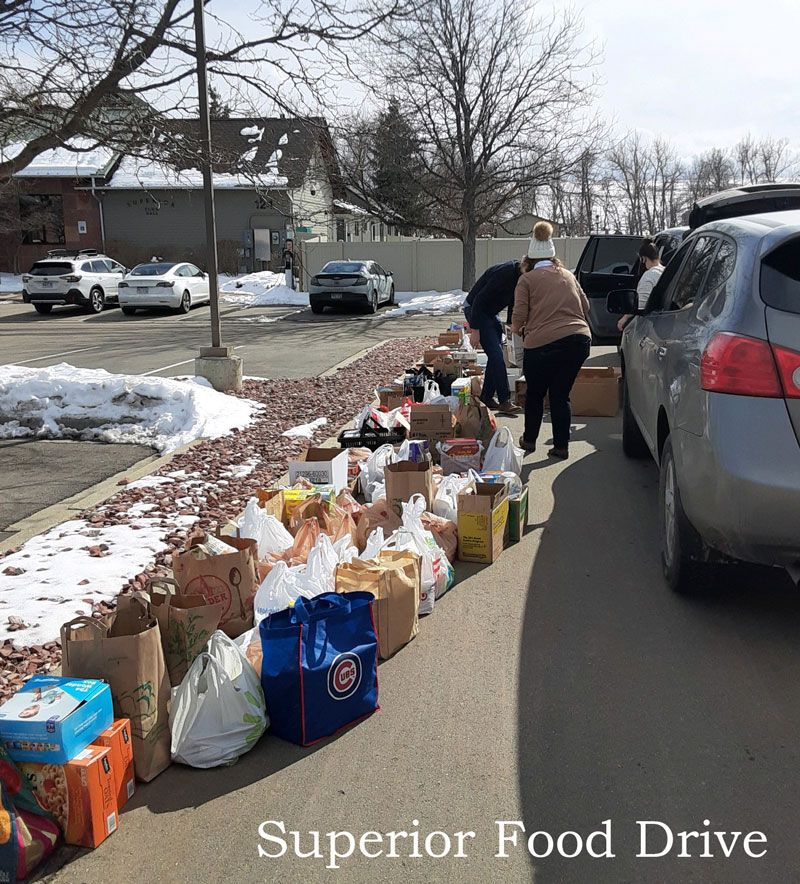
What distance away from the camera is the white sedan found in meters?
27.0

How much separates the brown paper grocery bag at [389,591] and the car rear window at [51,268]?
26728 millimetres

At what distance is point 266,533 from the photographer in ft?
15.9

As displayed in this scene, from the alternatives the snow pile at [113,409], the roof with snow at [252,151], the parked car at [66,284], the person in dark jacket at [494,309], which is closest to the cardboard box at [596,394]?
the person in dark jacket at [494,309]

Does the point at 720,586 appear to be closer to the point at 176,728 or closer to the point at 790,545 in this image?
the point at 790,545

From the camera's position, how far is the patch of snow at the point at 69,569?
4398 mm

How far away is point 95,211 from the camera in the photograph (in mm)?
40156

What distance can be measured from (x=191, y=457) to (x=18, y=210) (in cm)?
3674

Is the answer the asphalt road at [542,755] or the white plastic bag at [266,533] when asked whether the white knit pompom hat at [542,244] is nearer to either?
the asphalt road at [542,755]

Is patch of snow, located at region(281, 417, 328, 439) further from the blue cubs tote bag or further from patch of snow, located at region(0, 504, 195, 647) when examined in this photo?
the blue cubs tote bag

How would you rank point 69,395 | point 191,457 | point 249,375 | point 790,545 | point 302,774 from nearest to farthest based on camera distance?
point 302,774, point 790,545, point 191,457, point 69,395, point 249,375

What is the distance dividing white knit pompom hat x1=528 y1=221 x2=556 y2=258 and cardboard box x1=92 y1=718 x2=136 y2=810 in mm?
5795

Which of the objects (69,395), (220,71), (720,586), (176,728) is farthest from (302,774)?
(220,71)

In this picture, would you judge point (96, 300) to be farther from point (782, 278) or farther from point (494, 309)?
point (782, 278)

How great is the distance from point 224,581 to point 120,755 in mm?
1246
